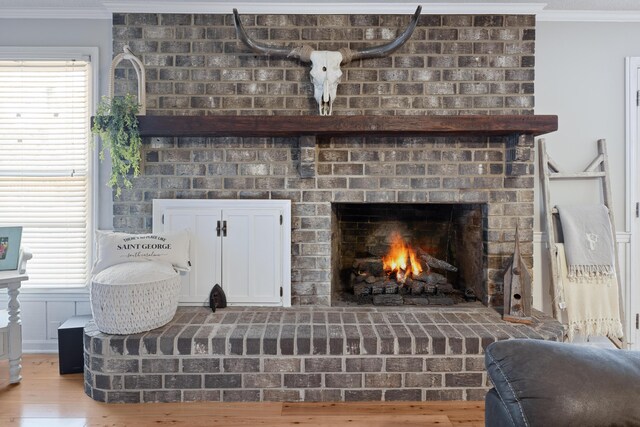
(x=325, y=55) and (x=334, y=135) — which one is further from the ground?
(x=325, y=55)

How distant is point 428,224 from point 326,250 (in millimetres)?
948

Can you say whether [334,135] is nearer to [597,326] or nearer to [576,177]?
[576,177]

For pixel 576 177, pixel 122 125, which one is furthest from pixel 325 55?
pixel 576 177

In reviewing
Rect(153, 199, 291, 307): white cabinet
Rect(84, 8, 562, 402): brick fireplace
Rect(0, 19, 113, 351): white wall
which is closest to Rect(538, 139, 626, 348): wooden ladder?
Rect(84, 8, 562, 402): brick fireplace

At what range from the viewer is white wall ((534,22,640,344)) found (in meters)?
2.90

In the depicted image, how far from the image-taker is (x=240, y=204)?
8.97 ft

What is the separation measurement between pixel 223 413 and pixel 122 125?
1.79 metres

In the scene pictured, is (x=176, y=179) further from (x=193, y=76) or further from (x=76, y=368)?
(x=76, y=368)

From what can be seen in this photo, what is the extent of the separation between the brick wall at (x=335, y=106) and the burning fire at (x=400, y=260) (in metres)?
0.54

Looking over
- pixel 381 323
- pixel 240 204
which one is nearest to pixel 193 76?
pixel 240 204

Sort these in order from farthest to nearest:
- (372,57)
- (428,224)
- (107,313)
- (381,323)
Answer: (428,224)
(372,57)
(381,323)
(107,313)

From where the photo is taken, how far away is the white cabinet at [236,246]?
8.97ft

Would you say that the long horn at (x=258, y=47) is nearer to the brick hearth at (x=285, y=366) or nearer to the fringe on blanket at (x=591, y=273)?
the brick hearth at (x=285, y=366)

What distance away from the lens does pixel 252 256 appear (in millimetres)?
2752
